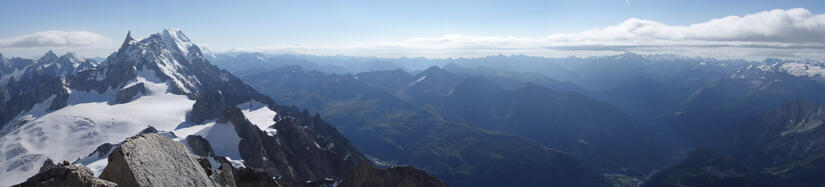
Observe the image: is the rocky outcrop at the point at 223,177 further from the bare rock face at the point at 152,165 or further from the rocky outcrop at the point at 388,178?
the rocky outcrop at the point at 388,178

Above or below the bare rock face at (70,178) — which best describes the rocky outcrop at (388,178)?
below

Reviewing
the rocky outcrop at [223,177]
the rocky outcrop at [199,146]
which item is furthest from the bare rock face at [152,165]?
the rocky outcrop at [199,146]

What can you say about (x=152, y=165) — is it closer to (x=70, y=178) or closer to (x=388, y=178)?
(x=70, y=178)

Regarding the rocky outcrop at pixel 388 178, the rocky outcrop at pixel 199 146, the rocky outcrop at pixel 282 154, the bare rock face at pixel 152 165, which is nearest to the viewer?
the bare rock face at pixel 152 165

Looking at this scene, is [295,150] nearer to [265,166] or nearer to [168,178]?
[265,166]

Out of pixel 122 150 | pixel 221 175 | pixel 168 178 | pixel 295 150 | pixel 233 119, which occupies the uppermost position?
pixel 122 150

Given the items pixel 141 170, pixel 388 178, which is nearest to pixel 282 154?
pixel 388 178

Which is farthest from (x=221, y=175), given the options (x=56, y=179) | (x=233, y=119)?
(x=233, y=119)
